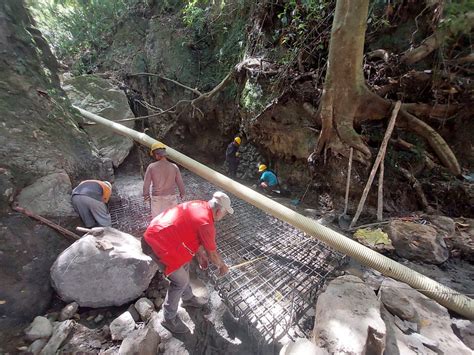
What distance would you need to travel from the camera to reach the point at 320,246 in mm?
3461

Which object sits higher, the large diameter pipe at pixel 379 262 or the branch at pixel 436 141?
the branch at pixel 436 141

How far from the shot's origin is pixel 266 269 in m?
3.03

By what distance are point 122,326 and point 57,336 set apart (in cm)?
55

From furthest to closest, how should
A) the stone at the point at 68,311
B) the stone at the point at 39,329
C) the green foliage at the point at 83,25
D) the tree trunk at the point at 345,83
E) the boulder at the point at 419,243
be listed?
the green foliage at the point at 83,25 < the tree trunk at the point at 345,83 < the boulder at the point at 419,243 < the stone at the point at 68,311 < the stone at the point at 39,329

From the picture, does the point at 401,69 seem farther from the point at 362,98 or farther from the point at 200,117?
the point at 200,117

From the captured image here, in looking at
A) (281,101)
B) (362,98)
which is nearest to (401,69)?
(362,98)

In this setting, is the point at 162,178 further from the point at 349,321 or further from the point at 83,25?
the point at 83,25

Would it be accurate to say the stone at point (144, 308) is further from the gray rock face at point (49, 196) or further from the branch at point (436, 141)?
the branch at point (436, 141)

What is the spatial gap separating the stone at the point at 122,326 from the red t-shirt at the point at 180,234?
727mm

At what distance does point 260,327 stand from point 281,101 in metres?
4.86

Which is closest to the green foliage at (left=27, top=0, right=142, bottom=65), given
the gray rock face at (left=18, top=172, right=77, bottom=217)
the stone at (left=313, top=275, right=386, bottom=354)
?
the gray rock face at (left=18, top=172, right=77, bottom=217)

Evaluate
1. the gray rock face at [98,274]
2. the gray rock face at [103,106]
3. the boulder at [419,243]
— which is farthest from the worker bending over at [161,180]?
the gray rock face at [103,106]

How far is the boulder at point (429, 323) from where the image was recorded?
2.00 meters

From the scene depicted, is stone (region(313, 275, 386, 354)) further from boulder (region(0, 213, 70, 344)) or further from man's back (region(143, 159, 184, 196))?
boulder (region(0, 213, 70, 344))
